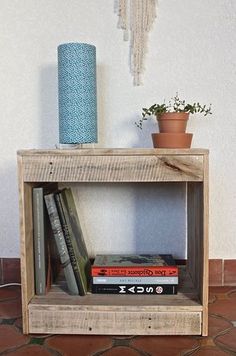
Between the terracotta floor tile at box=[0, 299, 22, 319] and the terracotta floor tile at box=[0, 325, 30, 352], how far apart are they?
0.08 metres

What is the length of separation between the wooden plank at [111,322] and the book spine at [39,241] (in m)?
0.08

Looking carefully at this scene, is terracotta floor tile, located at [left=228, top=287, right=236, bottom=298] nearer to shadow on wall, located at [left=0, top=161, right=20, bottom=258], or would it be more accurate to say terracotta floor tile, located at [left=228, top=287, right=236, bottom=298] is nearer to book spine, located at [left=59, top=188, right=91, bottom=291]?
book spine, located at [left=59, top=188, right=91, bottom=291]

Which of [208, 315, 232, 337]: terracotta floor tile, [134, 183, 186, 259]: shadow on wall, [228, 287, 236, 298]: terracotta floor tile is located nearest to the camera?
[208, 315, 232, 337]: terracotta floor tile

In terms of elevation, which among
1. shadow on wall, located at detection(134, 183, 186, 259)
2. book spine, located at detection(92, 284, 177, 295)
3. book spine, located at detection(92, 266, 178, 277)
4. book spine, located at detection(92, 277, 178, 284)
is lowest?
book spine, located at detection(92, 284, 177, 295)

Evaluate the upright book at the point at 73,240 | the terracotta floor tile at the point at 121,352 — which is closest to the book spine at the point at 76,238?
the upright book at the point at 73,240

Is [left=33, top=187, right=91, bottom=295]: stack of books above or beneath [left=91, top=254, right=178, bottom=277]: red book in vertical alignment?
above

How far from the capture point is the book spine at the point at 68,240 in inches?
42.1

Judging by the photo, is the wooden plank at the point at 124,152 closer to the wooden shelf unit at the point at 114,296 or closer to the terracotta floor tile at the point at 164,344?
the wooden shelf unit at the point at 114,296

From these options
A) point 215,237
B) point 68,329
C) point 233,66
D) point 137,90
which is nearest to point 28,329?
point 68,329

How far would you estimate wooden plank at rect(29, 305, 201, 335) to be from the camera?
1.02 m

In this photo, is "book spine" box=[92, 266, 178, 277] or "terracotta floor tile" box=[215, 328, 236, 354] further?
"book spine" box=[92, 266, 178, 277]

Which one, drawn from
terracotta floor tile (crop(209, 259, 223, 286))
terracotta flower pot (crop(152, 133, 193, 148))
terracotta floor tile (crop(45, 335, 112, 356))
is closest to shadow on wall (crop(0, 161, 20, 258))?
terracotta floor tile (crop(45, 335, 112, 356))

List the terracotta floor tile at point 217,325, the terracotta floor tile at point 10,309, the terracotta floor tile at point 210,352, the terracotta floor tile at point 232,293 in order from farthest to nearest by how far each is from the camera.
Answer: the terracotta floor tile at point 232,293 < the terracotta floor tile at point 10,309 < the terracotta floor tile at point 217,325 < the terracotta floor tile at point 210,352

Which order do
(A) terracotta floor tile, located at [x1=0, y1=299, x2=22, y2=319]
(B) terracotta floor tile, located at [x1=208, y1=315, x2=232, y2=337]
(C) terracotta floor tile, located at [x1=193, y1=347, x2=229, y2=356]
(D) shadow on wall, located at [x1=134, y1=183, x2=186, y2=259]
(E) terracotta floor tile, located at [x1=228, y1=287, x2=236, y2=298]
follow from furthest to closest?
(D) shadow on wall, located at [x1=134, y1=183, x2=186, y2=259] → (E) terracotta floor tile, located at [x1=228, y1=287, x2=236, y2=298] → (A) terracotta floor tile, located at [x1=0, y1=299, x2=22, y2=319] → (B) terracotta floor tile, located at [x1=208, y1=315, x2=232, y2=337] → (C) terracotta floor tile, located at [x1=193, y1=347, x2=229, y2=356]
